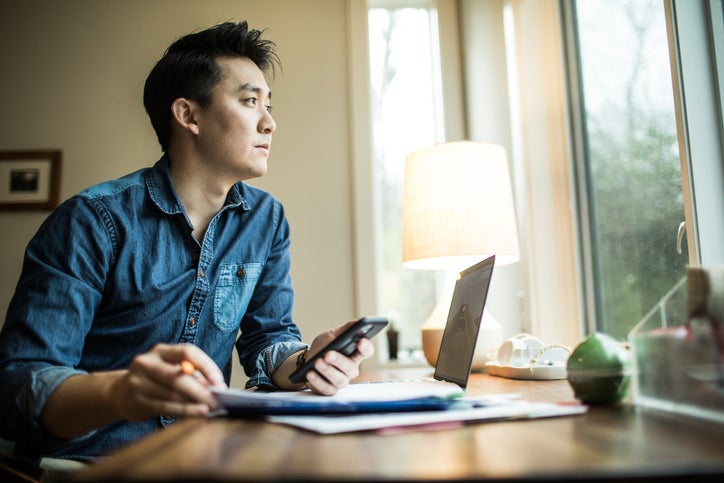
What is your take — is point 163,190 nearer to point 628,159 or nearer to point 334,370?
point 334,370

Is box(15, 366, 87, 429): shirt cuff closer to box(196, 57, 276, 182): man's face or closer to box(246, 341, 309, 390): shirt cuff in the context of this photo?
box(246, 341, 309, 390): shirt cuff

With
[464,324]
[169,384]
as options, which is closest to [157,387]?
[169,384]

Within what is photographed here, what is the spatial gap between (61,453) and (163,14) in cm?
220

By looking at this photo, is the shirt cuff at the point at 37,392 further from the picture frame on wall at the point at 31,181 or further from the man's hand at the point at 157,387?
Result: the picture frame on wall at the point at 31,181

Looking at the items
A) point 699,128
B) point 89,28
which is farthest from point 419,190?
point 89,28

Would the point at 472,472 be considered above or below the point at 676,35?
below

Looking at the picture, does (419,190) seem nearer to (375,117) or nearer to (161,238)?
(161,238)

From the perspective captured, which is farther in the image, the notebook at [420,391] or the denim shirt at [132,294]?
the denim shirt at [132,294]

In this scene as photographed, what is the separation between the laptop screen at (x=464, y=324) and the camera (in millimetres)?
924

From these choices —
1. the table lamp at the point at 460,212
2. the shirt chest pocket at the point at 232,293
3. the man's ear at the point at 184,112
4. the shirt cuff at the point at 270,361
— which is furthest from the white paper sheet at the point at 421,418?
the man's ear at the point at 184,112

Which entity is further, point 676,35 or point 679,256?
point 679,256

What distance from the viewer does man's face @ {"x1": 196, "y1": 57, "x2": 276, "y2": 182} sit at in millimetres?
1386

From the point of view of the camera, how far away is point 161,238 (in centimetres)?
121

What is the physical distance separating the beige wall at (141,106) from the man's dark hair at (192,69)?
39.7 inches
